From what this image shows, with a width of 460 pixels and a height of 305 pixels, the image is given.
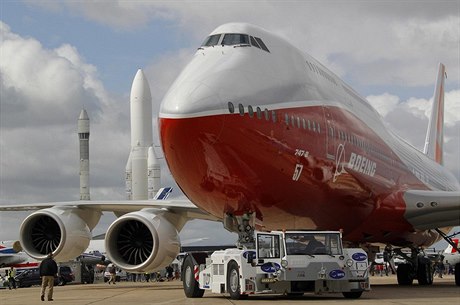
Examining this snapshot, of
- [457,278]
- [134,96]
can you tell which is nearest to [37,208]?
[457,278]

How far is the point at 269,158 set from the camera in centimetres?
1645

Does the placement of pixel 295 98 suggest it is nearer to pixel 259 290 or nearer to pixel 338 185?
pixel 338 185

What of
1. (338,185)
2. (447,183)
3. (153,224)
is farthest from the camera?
(447,183)

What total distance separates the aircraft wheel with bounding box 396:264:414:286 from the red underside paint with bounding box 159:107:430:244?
501cm

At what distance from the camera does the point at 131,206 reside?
2445 cm

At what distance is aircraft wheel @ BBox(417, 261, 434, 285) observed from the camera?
26.8 meters

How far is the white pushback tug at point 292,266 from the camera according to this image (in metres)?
16.3

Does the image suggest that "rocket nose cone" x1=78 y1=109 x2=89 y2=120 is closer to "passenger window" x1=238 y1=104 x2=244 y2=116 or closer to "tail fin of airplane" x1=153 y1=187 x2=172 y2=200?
"tail fin of airplane" x1=153 y1=187 x2=172 y2=200

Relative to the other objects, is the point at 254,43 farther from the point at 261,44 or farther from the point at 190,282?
the point at 190,282

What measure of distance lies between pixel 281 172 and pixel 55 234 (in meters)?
9.24

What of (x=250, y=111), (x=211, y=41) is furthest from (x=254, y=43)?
(x=250, y=111)

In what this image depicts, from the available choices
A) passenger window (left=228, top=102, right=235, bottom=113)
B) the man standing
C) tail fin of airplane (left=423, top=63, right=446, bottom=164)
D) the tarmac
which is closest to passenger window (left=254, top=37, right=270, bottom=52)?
passenger window (left=228, top=102, right=235, bottom=113)

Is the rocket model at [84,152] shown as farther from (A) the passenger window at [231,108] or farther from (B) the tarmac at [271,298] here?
(A) the passenger window at [231,108]

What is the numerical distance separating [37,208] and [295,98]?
1096 cm
